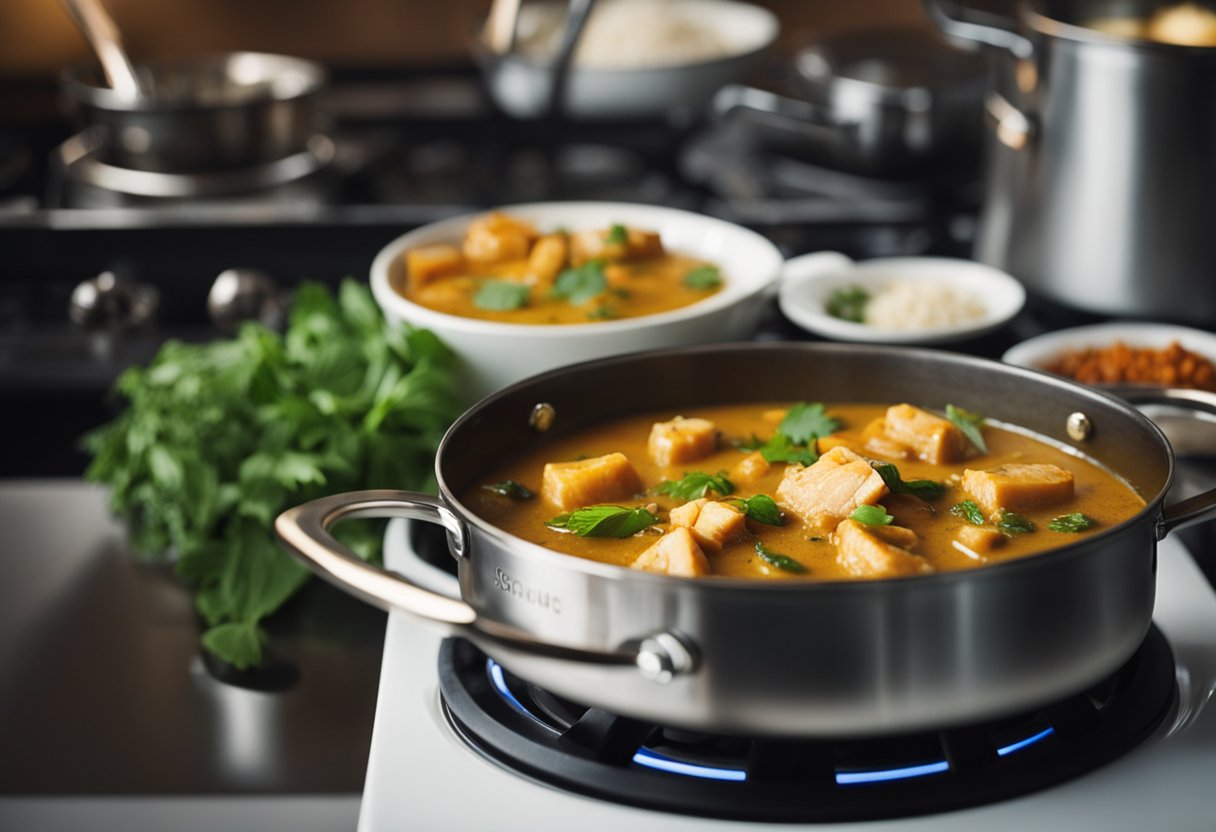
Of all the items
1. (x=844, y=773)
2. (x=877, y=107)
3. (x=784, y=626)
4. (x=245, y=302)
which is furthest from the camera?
(x=877, y=107)

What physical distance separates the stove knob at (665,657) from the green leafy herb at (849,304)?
0.88 meters

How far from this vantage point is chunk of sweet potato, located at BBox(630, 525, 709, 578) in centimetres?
103

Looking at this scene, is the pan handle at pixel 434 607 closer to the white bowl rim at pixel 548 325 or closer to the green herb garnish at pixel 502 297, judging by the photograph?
the white bowl rim at pixel 548 325

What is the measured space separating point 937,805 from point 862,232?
1452 millimetres

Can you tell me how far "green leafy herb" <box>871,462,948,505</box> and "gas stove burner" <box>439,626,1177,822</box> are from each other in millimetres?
198

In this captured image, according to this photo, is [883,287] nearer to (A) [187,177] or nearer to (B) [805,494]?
(B) [805,494]

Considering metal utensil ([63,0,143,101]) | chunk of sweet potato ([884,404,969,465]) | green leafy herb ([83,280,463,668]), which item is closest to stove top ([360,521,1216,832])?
chunk of sweet potato ([884,404,969,465])

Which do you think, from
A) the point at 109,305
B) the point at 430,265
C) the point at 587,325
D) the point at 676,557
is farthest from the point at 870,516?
the point at 109,305

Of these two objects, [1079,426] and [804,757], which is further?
[1079,426]

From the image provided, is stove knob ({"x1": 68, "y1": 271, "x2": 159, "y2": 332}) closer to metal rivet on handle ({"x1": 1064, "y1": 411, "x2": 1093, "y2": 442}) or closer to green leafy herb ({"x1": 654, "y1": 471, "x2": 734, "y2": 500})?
green leafy herb ({"x1": 654, "y1": 471, "x2": 734, "y2": 500})

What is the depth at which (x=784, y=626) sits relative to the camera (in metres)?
0.92

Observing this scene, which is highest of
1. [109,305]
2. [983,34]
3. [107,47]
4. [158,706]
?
[983,34]

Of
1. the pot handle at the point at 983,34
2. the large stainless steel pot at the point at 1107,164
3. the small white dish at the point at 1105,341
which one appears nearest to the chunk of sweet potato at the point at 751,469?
the small white dish at the point at 1105,341

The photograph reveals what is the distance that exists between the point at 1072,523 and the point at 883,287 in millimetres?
752
